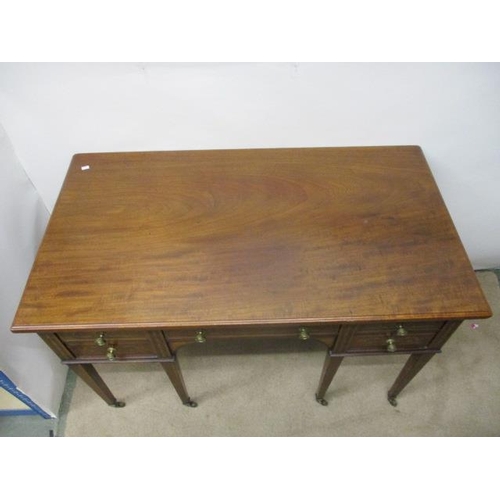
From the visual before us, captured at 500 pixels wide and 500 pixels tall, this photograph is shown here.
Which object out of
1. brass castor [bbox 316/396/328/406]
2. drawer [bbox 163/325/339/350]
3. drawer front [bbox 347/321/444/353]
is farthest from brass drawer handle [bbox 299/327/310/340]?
brass castor [bbox 316/396/328/406]

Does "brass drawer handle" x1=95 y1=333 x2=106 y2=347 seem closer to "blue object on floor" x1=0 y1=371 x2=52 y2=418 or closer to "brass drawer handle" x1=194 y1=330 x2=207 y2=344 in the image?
"brass drawer handle" x1=194 y1=330 x2=207 y2=344

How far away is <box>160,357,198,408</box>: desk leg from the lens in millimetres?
1068

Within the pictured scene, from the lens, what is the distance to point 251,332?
88cm

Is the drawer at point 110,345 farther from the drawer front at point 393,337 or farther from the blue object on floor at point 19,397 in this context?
the drawer front at point 393,337

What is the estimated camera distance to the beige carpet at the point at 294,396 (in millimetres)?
1349

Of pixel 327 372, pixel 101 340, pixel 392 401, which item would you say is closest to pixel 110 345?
pixel 101 340

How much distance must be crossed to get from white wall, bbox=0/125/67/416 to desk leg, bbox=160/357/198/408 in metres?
0.51

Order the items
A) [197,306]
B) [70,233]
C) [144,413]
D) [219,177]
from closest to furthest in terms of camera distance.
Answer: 1. [197,306]
2. [70,233]
3. [219,177]
4. [144,413]

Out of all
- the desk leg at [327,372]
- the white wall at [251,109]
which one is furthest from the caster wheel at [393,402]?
the white wall at [251,109]

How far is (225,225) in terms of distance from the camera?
97 centimetres

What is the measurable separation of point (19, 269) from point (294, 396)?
1.14 metres
